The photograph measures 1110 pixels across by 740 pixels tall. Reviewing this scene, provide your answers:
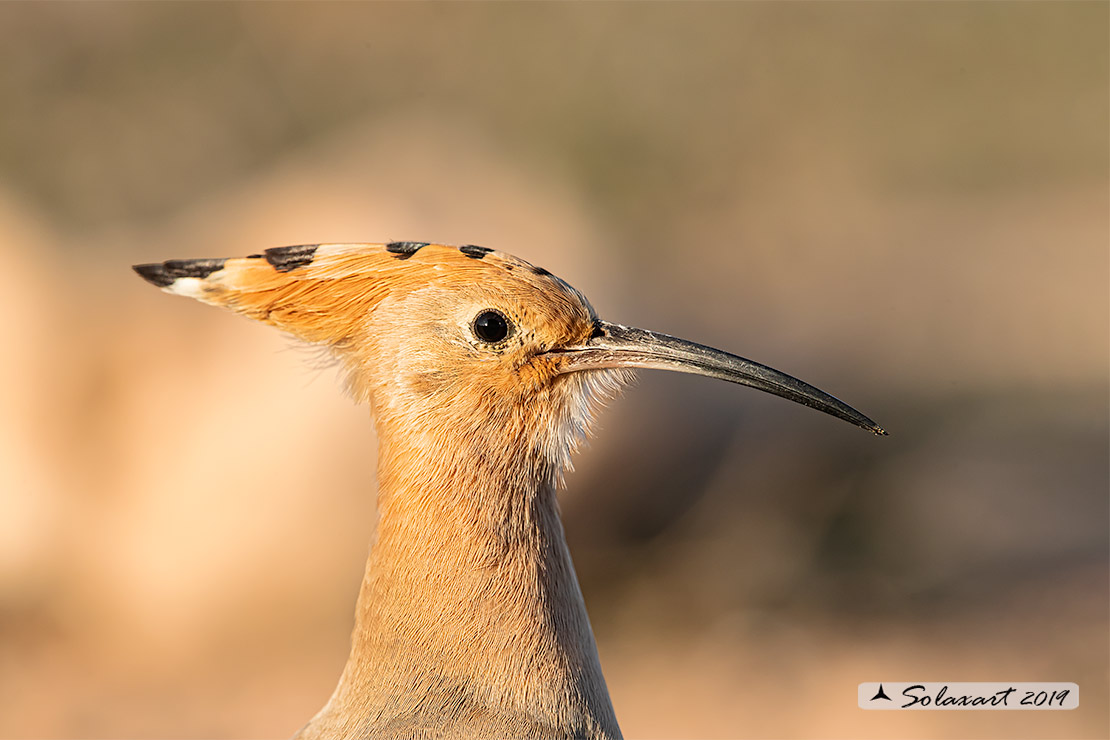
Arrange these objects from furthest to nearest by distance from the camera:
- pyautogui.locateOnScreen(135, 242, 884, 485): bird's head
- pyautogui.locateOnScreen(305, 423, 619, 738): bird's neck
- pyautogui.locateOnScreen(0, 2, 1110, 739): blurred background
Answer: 1. pyautogui.locateOnScreen(0, 2, 1110, 739): blurred background
2. pyautogui.locateOnScreen(135, 242, 884, 485): bird's head
3. pyautogui.locateOnScreen(305, 423, 619, 738): bird's neck

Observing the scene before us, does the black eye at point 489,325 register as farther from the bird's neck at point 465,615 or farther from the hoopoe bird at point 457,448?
the bird's neck at point 465,615

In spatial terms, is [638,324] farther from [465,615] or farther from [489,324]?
[465,615]

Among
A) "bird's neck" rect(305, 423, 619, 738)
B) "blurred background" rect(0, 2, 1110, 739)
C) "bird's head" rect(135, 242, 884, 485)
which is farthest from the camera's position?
"blurred background" rect(0, 2, 1110, 739)

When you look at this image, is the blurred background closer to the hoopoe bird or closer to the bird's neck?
the hoopoe bird

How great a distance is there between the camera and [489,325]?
2.44 m

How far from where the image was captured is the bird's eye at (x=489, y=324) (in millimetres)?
2443

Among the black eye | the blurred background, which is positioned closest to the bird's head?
the black eye

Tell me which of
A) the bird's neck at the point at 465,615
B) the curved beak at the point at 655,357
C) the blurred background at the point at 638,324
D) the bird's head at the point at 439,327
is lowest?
the bird's neck at the point at 465,615

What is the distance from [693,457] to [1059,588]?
2.19 m

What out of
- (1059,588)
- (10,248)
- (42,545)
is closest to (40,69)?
(10,248)

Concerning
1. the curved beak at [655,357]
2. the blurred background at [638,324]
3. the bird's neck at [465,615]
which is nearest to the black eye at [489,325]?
the curved beak at [655,357]

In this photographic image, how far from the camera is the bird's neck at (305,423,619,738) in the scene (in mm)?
2332

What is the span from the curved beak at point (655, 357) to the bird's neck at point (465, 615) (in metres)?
0.26

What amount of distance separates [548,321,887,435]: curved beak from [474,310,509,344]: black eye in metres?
0.15
